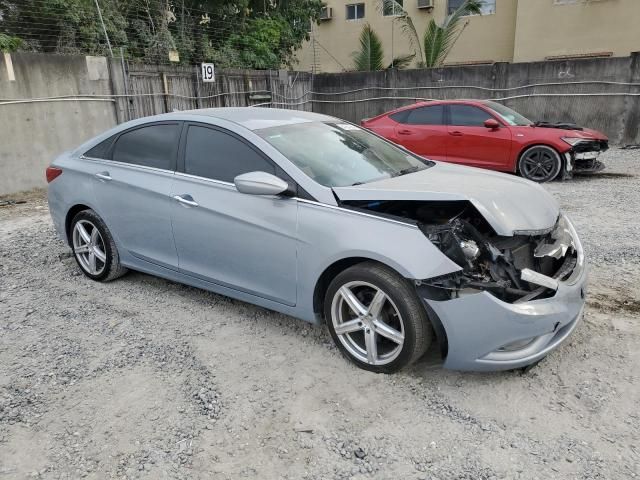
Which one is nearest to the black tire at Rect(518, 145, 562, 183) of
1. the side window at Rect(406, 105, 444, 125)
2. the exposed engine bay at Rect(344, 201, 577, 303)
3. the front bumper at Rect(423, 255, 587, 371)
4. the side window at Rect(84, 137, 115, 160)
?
the side window at Rect(406, 105, 444, 125)

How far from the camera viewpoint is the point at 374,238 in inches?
115

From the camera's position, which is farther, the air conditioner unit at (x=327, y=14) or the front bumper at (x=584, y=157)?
the air conditioner unit at (x=327, y=14)

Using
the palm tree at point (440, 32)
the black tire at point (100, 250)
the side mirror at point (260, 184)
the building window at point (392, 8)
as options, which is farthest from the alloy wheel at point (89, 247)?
the building window at point (392, 8)

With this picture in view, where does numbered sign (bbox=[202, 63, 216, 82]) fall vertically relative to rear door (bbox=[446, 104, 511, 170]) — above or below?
above

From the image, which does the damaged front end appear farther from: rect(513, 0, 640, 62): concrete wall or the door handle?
rect(513, 0, 640, 62): concrete wall

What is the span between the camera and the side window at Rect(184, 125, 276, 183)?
354 cm

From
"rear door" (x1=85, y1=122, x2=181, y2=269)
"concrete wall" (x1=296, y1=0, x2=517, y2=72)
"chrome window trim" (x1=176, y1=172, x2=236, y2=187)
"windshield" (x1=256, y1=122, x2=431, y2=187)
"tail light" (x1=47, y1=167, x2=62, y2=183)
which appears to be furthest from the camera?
"concrete wall" (x1=296, y1=0, x2=517, y2=72)

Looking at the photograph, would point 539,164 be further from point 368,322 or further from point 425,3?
point 425,3

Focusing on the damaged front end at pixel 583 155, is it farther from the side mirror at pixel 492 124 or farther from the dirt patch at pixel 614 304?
the dirt patch at pixel 614 304

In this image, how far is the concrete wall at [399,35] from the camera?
19.2 m

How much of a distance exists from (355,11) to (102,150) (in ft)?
65.4

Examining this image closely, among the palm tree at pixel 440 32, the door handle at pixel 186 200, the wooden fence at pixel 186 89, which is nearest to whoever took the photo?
the door handle at pixel 186 200

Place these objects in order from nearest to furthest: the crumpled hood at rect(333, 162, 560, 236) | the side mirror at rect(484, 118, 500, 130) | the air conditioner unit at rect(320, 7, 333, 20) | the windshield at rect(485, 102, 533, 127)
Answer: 1. the crumpled hood at rect(333, 162, 560, 236)
2. the side mirror at rect(484, 118, 500, 130)
3. the windshield at rect(485, 102, 533, 127)
4. the air conditioner unit at rect(320, 7, 333, 20)

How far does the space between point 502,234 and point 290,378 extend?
1.49 m
